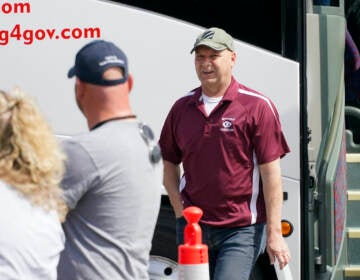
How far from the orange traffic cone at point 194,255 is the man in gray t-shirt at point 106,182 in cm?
140

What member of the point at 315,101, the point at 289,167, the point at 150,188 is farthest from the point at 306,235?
the point at 150,188

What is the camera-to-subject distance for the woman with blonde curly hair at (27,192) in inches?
125

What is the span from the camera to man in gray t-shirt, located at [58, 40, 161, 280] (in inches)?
136

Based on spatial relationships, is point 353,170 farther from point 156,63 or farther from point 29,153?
point 29,153

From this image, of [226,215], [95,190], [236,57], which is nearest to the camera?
[95,190]

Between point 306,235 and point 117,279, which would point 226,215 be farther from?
point 117,279

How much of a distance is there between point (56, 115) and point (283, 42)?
1429mm

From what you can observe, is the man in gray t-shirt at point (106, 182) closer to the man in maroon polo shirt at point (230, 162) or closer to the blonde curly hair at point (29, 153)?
the blonde curly hair at point (29, 153)

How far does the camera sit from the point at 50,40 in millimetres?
5832

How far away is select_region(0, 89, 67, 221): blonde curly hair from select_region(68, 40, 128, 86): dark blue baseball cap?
298 millimetres

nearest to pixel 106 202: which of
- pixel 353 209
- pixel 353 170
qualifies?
pixel 353 209

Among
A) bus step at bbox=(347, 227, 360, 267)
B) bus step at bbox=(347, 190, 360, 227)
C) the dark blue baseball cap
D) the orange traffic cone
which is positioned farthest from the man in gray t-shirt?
bus step at bbox=(347, 190, 360, 227)

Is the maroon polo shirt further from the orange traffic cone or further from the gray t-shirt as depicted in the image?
the gray t-shirt

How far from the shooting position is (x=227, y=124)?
5219 millimetres
